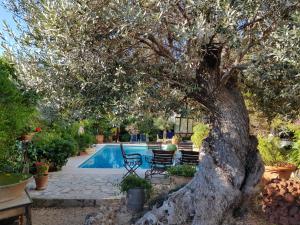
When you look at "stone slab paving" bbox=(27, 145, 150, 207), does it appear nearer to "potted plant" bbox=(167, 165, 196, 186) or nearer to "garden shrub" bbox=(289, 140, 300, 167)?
"potted plant" bbox=(167, 165, 196, 186)

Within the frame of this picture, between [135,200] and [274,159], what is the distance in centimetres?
481

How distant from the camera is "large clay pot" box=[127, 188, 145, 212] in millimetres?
6383

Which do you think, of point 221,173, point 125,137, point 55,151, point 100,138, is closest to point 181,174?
point 221,173

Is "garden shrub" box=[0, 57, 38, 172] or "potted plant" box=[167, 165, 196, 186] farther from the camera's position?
"potted plant" box=[167, 165, 196, 186]

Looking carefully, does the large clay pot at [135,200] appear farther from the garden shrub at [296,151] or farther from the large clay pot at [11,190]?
the garden shrub at [296,151]

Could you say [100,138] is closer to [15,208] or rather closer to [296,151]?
[296,151]

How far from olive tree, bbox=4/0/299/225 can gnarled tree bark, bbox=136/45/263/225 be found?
0.01 meters

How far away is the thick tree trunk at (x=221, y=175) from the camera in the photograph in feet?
15.6

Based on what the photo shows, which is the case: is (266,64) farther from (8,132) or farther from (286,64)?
(8,132)

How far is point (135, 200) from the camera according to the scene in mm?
6406

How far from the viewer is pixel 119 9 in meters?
3.52

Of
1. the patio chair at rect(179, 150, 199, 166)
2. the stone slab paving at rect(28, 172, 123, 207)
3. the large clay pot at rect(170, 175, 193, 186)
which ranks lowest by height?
the stone slab paving at rect(28, 172, 123, 207)

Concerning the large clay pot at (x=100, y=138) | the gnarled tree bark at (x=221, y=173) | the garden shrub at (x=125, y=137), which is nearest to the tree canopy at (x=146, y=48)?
the gnarled tree bark at (x=221, y=173)

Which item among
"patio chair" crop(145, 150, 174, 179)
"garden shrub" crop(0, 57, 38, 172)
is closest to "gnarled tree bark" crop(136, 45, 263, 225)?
"garden shrub" crop(0, 57, 38, 172)
